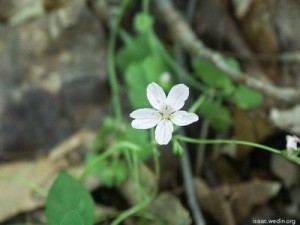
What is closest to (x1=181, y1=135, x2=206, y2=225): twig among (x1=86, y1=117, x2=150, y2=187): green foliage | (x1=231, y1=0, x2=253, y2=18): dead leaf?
(x1=86, y1=117, x2=150, y2=187): green foliage

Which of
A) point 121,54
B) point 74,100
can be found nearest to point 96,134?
point 74,100

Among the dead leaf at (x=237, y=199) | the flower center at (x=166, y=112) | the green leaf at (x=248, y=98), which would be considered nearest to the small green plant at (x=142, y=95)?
the green leaf at (x=248, y=98)

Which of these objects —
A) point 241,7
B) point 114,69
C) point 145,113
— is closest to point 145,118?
point 145,113

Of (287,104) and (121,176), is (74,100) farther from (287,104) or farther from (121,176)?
(287,104)

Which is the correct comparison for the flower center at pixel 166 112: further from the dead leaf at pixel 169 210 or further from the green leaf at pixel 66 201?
the dead leaf at pixel 169 210

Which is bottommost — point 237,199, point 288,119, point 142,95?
point 237,199

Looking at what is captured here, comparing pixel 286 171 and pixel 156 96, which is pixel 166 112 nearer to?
pixel 156 96
